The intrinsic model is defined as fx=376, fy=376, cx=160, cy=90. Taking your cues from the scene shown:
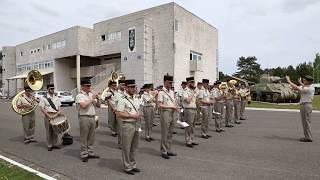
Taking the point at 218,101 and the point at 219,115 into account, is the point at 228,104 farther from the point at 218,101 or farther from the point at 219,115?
the point at 219,115

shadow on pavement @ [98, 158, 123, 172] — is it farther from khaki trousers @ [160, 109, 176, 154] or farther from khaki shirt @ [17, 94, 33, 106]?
khaki shirt @ [17, 94, 33, 106]

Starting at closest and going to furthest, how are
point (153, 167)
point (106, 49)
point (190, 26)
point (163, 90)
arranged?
point (153, 167) → point (163, 90) → point (190, 26) → point (106, 49)

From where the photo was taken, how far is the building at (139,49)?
1544 inches

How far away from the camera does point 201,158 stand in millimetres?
9047

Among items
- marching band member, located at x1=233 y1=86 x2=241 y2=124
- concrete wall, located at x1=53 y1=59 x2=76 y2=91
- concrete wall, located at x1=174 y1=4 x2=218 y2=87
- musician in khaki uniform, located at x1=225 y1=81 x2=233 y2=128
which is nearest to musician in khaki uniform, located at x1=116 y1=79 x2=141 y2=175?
musician in khaki uniform, located at x1=225 y1=81 x2=233 y2=128

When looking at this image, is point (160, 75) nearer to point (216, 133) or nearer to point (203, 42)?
point (203, 42)

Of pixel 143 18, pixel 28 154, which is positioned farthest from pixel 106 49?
pixel 28 154

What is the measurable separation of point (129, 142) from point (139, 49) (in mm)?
32160

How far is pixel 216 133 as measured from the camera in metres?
13.4

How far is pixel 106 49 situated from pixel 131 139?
3827cm

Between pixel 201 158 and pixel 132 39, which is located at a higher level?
pixel 132 39

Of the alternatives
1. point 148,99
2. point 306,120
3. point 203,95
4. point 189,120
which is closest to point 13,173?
point 189,120

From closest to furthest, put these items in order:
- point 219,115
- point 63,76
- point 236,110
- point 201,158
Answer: point 201,158, point 219,115, point 236,110, point 63,76

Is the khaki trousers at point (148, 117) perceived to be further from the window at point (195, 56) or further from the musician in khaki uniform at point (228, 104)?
the window at point (195, 56)
